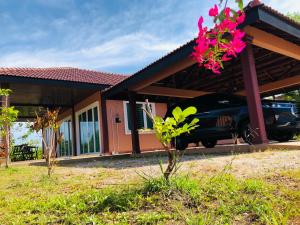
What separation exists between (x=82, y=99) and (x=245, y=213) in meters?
15.5

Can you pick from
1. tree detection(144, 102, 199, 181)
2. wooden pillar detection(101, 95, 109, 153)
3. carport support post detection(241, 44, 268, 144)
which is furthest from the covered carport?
tree detection(144, 102, 199, 181)

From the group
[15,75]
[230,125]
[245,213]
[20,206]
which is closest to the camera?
[245,213]

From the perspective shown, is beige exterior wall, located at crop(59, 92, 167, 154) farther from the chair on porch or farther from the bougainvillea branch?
the bougainvillea branch

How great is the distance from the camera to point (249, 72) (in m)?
7.73

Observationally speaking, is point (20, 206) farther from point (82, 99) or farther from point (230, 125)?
point (82, 99)

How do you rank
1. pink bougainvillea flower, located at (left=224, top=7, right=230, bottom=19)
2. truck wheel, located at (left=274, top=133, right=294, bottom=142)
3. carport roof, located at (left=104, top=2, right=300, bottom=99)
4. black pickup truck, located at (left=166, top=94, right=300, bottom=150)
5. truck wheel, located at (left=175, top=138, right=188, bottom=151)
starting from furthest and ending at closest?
truck wheel, located at (left=175, top=138, right=188, bottom=151) → truck wheel, located at (left=274, top=133, right=294, bottom=142) → black pickup truck, located at (left=166, top=94, right=300, bottom=150) → carport roof, located at (left=104, top=2, right=300, bottom=99) → pink bougainvillea flower, located at (left=224, top=7, right=230, bottom=19)

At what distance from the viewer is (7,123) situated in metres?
8.88

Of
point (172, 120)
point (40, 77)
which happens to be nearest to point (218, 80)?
point (40, 77)

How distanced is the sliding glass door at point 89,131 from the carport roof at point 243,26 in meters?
3.02

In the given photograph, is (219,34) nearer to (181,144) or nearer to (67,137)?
(181,144)

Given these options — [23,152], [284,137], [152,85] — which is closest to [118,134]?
[152,85]

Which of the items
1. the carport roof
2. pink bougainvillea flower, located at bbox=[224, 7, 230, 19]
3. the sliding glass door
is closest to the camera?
pink bougainvillea flower, located at bbox=[224, 7, 230, 19]

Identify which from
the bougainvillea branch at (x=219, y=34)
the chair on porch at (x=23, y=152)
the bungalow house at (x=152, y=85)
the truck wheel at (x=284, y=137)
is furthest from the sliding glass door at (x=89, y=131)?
the bougainvillea branch at (x=219, y=34)

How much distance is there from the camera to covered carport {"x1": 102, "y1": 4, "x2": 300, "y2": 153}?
24.4 ft
